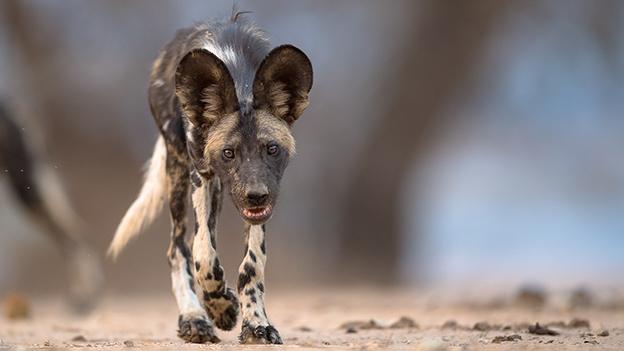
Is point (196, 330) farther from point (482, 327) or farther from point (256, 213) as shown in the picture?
→ point (482, 327)

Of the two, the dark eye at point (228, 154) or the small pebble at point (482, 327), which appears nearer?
the dark eye at point (228, 154)

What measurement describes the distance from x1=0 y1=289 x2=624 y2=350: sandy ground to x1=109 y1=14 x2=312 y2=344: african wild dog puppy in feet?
0.78

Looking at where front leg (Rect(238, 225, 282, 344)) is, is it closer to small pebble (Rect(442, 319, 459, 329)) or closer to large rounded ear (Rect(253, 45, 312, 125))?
large rounded ear (Rect(253, 45, 312, 125))

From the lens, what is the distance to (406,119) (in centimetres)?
1756

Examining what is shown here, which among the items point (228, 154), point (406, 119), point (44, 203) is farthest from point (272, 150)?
point (406, 119)

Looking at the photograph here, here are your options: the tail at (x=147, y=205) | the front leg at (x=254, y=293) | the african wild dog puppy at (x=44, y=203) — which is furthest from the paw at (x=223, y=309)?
the african wild dog puppy at (x=44, y=203)

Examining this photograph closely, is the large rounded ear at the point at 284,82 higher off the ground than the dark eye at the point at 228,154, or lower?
higher

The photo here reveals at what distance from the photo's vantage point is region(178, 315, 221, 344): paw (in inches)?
274

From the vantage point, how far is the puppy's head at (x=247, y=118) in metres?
6.41

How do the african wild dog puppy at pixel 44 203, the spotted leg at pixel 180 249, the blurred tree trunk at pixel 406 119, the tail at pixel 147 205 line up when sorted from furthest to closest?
the blurred tree trunk at pixel 406 119 → the african wild dog puppy at pixel 44 203 → the tail at pixel 147 205 → the spotted leg at pixel 180 249

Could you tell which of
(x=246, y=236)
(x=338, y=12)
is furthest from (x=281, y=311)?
(x=338, y=12)

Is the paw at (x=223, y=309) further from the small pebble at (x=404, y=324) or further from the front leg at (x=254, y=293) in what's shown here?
the small pebble at (x=404, y=324)

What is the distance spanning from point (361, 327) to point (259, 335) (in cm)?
141

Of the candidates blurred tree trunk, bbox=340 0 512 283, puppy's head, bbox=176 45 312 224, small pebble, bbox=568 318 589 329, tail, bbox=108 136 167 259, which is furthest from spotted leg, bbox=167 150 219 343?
blurred tree trunk, bbox=340 0 512 283
